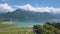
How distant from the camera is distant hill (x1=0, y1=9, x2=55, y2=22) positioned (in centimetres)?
231

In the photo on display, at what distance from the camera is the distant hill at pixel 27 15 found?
2312 millimetres

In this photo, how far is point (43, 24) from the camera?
233 centimetres

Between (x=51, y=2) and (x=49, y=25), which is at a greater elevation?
(x=51, y=2)

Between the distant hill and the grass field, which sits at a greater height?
the distant hill

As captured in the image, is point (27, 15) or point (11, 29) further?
point (27, 15)

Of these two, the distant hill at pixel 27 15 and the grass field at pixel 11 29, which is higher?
the distant hill at pixel 27 15

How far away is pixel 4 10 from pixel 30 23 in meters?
0.56

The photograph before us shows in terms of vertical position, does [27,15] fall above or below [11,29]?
above

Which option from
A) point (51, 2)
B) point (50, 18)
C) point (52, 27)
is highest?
point (51, 2)

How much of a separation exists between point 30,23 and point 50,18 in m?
0.41

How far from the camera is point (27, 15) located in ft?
7.80

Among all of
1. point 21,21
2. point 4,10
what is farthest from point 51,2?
point 4,10

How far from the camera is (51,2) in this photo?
237 centimetres

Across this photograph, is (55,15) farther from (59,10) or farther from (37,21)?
(37,21)
